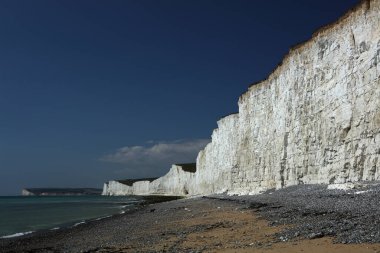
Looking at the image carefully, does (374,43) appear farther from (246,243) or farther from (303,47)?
(246,243)

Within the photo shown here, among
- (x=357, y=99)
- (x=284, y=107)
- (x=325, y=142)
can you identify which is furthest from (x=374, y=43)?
(x=284, y=107)

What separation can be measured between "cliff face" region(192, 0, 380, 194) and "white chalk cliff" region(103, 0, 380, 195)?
45 millimetres

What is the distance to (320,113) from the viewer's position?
88.7 ft

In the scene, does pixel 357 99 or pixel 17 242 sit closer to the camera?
pixel 17 242

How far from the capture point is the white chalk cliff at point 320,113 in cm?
2148

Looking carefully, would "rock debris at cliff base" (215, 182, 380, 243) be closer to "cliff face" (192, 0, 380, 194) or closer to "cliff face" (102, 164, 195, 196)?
"cliff face" (192, 0, 380, 194)

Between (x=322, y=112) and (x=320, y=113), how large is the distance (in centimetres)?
30

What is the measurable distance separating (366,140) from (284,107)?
12.6m

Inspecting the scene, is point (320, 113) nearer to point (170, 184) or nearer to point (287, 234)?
point (287, 234)

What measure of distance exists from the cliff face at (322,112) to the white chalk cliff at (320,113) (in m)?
0.05

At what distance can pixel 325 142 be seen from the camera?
25.8 m

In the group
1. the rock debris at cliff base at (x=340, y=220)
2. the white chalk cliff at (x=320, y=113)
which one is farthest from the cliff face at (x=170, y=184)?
the rock debris at cliff base at (x=340, y=220)

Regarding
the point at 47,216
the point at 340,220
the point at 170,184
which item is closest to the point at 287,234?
the point at 340,220

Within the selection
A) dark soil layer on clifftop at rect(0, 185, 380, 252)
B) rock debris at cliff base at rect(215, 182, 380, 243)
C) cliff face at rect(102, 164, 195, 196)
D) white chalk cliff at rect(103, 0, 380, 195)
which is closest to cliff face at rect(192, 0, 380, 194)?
white chalk cliff at rect(103, 0, 380, 195)
